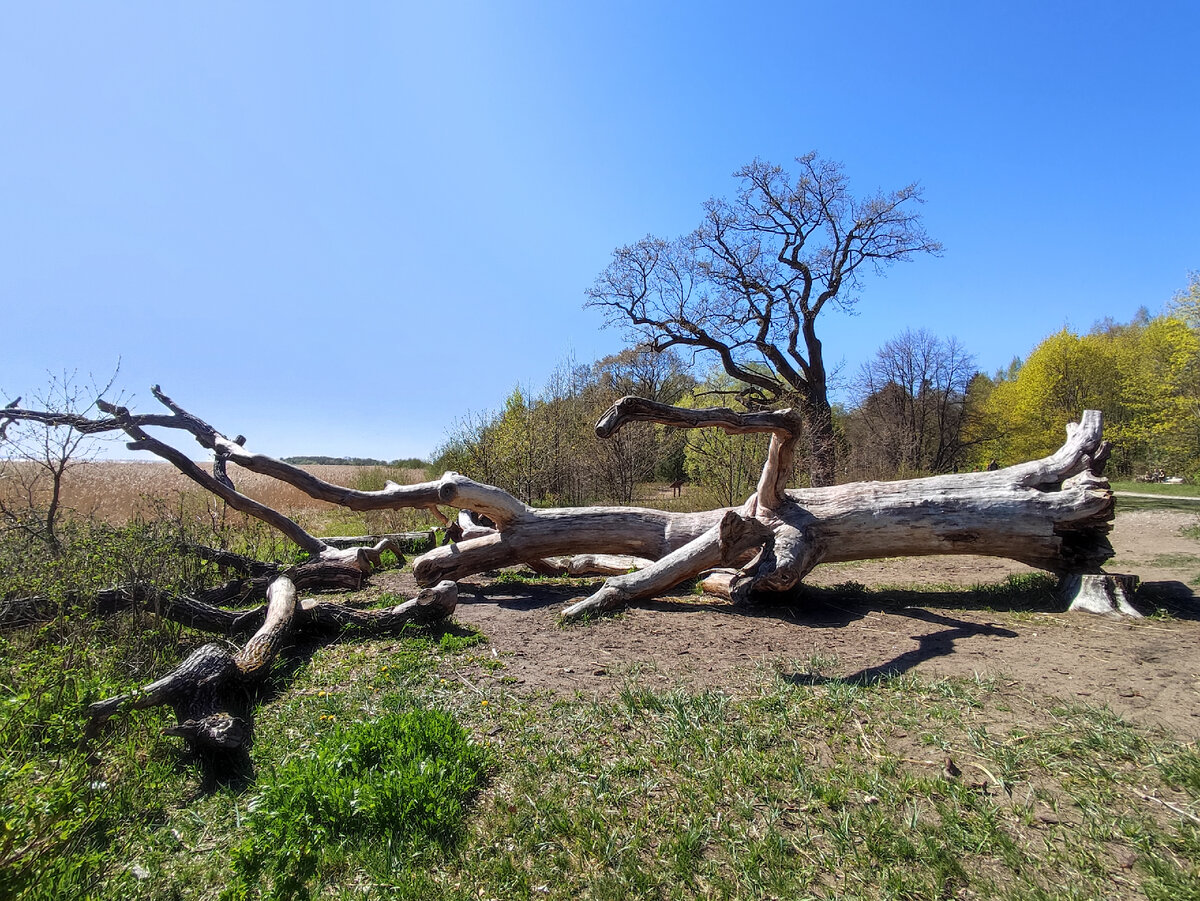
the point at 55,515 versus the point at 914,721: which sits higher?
the point at 55,515

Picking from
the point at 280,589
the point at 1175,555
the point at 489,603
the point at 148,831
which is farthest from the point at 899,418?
the point at 148,831

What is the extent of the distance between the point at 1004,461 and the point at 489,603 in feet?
86.0

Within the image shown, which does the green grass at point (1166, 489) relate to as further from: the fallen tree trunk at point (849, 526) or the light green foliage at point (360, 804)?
the light green foliage at point (360, 804)

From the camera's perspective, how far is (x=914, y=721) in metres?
2.88

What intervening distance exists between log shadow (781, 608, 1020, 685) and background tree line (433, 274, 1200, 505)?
23.0 feet

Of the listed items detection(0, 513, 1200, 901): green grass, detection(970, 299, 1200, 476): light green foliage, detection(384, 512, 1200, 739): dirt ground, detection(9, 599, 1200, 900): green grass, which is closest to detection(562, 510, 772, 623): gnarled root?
detection(384, 512, 1200, 739): dirt ground

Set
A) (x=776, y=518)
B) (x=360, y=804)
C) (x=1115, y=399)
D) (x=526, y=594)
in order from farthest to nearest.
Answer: (x=1115, y=399) → (x=526, y=594) → (x=776, y=518) → (x=360, y=804)

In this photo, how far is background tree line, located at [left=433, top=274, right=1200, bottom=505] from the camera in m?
13.9

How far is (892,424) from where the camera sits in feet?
79.2

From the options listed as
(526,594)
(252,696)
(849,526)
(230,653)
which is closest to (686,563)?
(849,526)

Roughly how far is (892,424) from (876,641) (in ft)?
73.5

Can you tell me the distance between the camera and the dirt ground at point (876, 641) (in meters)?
3.44

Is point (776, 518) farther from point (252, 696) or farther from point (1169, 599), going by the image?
point (252, 696)

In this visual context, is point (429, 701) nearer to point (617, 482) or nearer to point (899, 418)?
point (617, 482)
